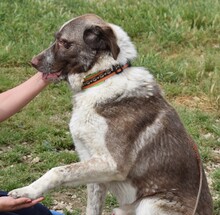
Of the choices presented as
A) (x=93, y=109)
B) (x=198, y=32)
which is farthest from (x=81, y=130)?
(x=198, y=32)

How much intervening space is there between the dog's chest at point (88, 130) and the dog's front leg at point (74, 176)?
100mm

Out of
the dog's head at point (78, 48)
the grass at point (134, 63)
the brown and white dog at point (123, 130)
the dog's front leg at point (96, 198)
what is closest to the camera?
A: the brown and white dog at point (123, 130)

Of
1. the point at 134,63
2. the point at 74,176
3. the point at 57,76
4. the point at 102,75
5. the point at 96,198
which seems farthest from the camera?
the point at 134,63

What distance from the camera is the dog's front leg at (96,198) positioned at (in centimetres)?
415

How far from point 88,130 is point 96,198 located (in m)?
0.62

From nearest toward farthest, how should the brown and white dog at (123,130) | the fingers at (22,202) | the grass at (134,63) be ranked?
the fingers at (22,202) → the brown and white dog at (123,130) → the grass at (134,63)

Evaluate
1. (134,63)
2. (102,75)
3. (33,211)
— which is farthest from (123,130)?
(134,63)

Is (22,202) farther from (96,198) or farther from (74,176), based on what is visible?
(96,198)

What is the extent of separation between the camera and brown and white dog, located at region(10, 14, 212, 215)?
371 cm

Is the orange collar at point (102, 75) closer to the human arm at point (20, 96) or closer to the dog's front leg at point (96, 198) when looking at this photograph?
the human arm at point (20, 96)

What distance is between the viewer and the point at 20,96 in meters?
4.23

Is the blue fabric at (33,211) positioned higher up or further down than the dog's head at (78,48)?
further down

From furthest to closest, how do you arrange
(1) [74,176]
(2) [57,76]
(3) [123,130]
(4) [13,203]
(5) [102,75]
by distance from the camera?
(2) [57,76] → (5) [102,75] → (3) [123,130] → (1) [74,176] → (4) [13,203]

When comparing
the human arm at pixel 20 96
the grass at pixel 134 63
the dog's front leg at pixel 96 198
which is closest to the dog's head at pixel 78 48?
the human arm at pixel 20 96
